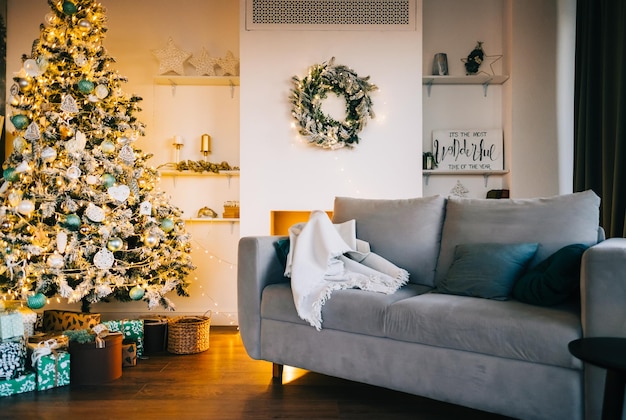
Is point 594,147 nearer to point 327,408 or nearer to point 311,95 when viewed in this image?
point 311,95

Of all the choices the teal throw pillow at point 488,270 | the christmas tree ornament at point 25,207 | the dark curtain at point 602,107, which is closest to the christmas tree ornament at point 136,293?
the christmas tree ornament at point 25,207

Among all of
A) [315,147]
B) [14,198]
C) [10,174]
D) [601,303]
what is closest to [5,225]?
[14,198]

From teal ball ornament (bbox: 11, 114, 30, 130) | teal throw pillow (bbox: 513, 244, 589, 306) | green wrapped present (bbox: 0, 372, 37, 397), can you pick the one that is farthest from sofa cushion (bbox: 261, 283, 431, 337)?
teal ball ornament (bbox: 11, 114, 30, 130)

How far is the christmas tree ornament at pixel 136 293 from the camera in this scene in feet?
11.0

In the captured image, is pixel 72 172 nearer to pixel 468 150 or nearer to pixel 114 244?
pixel 114 244

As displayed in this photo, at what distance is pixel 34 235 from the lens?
3240 mm

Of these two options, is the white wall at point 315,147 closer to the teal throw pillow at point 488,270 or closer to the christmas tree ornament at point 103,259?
the christmas tree ornament at point 103,259

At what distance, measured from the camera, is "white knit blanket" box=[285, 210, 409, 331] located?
7.84 feet

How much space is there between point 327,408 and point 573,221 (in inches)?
54.7

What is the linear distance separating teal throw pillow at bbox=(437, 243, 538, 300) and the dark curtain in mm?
1260

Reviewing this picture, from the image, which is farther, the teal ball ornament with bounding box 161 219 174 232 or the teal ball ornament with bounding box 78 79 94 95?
the teal ball ornament with bounding box 161 219 174 232

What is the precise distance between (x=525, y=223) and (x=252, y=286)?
138cm

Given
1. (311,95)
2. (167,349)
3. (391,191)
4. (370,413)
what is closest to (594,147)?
(391,191)

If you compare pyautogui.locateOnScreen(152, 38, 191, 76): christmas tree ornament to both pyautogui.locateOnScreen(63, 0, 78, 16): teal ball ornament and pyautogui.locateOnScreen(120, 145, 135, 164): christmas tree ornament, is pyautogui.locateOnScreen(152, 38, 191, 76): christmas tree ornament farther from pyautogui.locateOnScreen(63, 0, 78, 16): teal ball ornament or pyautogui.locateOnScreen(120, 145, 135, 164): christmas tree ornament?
pyautogui.locateOnScreen(120, 145, 135, 164): christmas tree ornament
